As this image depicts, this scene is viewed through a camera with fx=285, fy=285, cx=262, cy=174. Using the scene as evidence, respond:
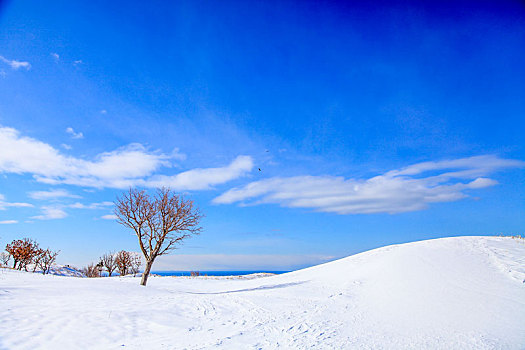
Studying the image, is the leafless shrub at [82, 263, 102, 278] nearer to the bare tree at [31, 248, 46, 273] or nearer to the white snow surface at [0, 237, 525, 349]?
the bare tree at [31, 248, 46, 273]

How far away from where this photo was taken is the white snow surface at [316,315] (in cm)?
721

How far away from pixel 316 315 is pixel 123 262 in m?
A: 38.4

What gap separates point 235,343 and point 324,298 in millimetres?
6779

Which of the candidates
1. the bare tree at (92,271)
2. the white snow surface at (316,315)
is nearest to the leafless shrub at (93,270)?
the bare tree at (92,271)

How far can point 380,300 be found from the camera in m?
11.8

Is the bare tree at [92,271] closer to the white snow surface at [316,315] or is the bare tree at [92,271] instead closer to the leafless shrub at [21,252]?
the leafless shrub at [21,252]

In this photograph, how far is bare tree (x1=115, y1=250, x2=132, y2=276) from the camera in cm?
4084

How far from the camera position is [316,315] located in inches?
395

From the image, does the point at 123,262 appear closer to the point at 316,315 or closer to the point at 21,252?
the point at 21,252

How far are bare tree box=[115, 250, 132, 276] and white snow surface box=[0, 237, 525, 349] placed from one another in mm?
30756

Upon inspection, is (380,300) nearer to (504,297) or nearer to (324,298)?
(324,298)

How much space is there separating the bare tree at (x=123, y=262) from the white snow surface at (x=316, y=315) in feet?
101

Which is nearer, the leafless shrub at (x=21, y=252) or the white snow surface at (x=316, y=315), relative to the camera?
the white snow surface at (x=316, y=315)

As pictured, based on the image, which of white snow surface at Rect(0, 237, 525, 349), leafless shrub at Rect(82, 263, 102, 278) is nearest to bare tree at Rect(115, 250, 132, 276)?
leafless shrub at Rect(82, 263, 102, 278)
